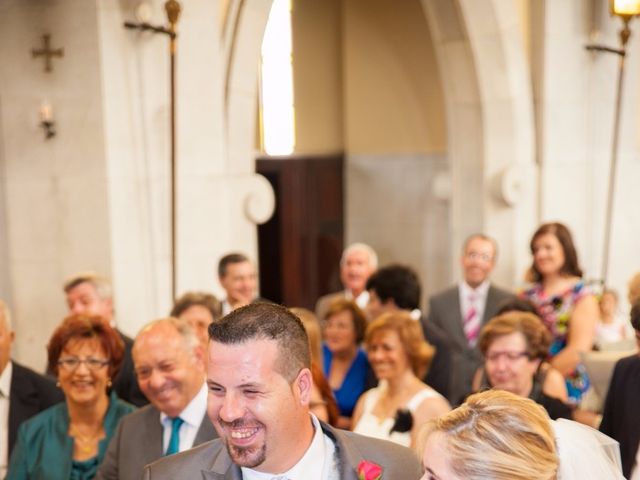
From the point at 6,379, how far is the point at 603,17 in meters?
7.13

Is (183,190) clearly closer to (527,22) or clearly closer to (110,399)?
(110,399)

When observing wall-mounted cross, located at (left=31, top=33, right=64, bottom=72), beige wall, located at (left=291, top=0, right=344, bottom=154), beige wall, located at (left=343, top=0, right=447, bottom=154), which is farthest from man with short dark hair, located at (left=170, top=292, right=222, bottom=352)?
beige wall, located at (left=343, top=0, right=447, bottom=154)

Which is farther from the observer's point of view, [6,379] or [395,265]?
[395,265]

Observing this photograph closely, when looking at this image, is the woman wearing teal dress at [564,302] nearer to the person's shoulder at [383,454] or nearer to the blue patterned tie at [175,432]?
the blue patterned tie at [175,432]

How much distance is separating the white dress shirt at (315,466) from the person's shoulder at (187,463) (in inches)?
4.2

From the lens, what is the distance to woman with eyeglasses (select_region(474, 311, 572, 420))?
460 centimetres

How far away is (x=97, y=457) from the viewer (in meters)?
4.35

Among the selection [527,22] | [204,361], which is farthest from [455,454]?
[527,22]

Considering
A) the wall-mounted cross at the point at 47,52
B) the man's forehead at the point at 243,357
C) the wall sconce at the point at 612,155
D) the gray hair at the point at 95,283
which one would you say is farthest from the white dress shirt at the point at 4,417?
the wall sconce at the point at 612,155

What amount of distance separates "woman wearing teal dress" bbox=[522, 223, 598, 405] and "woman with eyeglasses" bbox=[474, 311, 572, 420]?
1344 millimetres

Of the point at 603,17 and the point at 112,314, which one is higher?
the point at 603,17

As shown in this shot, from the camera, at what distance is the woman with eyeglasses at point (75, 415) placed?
4301mm

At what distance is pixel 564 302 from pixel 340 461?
12.1ft

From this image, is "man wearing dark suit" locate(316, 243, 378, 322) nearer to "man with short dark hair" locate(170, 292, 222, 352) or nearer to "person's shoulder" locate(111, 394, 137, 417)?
"man with short dark hair" locate(170, 292, 222, 352)
